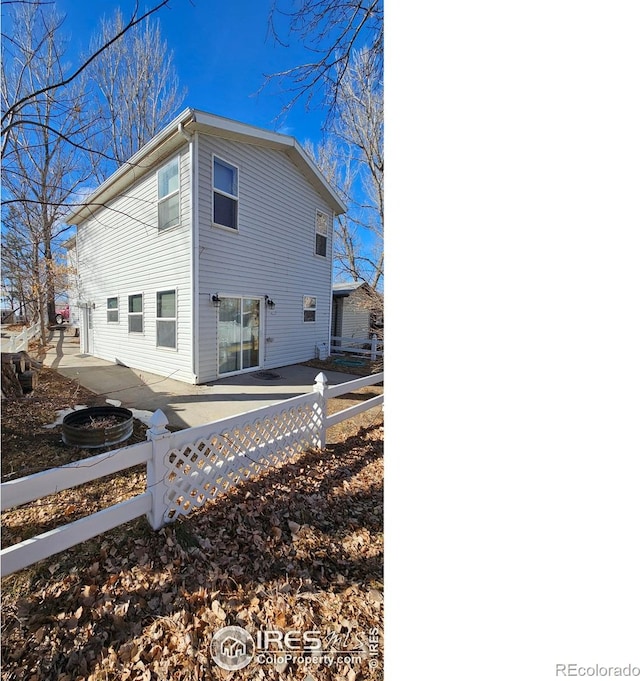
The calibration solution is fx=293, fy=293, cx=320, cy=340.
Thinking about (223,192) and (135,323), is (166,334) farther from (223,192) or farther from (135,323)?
(223,192)

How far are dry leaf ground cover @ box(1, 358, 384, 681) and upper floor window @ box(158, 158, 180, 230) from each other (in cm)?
547

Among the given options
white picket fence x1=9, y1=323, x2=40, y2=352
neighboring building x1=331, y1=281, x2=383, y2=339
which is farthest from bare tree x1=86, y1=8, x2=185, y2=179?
neighboring building x1=331, y1=281, x2=383, y2=339

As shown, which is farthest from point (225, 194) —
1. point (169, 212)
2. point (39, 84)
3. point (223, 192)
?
point (39, 84)

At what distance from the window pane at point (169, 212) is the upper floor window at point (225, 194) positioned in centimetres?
83

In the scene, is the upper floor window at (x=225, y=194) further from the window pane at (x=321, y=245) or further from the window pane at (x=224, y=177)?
the window pane at (x=321, y=245)

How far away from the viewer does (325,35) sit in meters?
2.13

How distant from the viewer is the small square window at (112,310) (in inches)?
349

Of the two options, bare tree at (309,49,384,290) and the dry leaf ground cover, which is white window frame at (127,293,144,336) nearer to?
the dry leaf ground cover

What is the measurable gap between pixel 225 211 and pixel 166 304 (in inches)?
103

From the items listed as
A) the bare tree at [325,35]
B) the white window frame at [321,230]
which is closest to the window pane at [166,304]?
the white window frame at [321,230]
